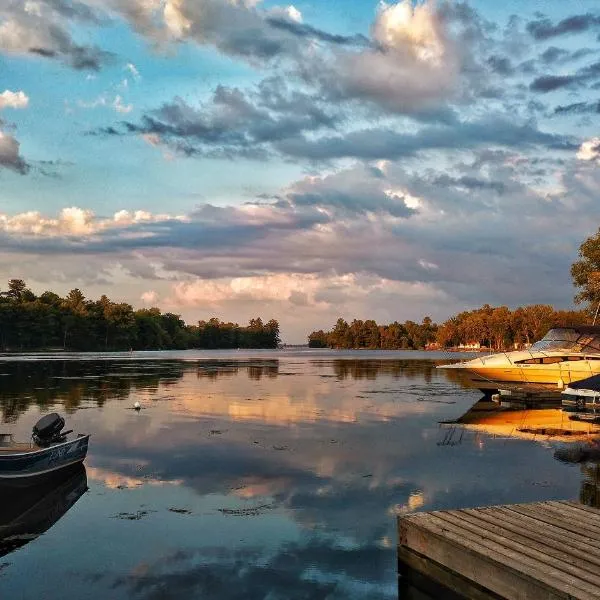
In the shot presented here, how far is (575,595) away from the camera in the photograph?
7.63 meters

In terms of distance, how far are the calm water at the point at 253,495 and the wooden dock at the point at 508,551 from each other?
0.84 metres

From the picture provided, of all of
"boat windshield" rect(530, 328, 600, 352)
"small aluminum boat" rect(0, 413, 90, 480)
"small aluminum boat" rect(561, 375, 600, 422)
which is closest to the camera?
"small aluminum boat" rect(0, 413, 90, 480)

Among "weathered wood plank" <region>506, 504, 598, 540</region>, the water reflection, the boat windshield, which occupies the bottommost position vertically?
the water reflection

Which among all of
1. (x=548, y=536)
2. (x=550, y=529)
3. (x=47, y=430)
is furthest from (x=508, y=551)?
(x=47, y=430)

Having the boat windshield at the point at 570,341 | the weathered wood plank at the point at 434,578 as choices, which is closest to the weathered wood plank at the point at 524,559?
the weathered wood plank at the point at 434,578

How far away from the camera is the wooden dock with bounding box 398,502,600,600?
27.0 feet

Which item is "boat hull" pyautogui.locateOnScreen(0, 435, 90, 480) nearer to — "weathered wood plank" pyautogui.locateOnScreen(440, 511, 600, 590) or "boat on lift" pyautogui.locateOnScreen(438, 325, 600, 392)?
"weathered wood plank" pyautogui.locateOnScreen(440, 511, 600, 590)

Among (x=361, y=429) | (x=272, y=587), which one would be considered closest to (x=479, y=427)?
(x=361, y=429)

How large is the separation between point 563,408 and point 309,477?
869 inches

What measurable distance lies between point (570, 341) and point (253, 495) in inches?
1223

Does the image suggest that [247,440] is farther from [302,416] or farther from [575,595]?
[575,595]

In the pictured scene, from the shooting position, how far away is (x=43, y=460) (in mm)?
17078

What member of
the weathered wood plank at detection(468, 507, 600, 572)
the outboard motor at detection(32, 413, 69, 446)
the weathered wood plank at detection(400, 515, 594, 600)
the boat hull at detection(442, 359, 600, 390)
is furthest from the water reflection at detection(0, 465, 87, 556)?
the boat hull at detection(442, 359, 600, 390)

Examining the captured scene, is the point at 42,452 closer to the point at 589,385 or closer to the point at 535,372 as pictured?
the point at 589,385
